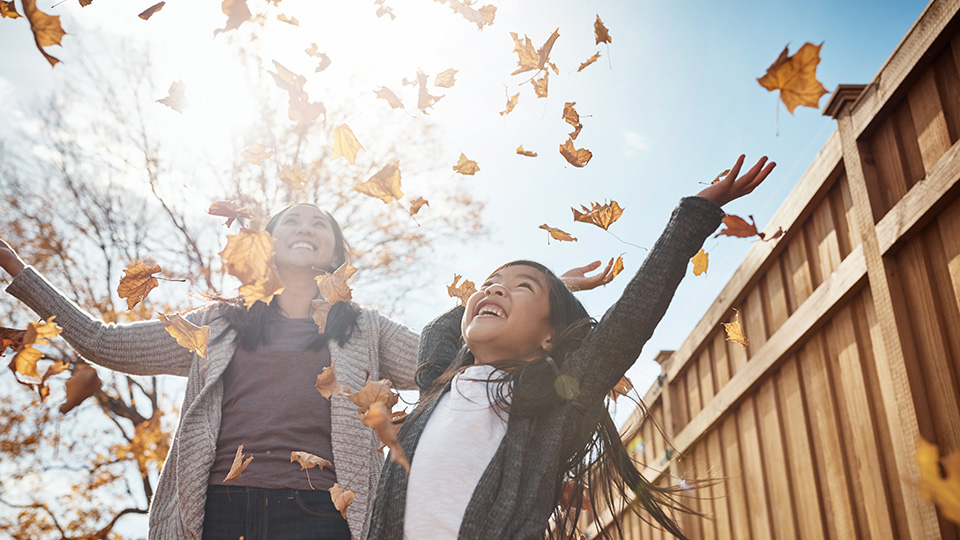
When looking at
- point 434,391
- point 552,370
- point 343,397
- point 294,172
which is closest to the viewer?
point 552,370

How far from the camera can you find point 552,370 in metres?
1.49

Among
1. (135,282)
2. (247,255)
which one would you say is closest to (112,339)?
(135,282)

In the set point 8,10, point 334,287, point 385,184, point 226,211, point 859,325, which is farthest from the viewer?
point 226,211

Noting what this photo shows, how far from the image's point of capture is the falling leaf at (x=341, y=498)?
1771 millimetres

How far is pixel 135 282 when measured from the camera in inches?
80.7

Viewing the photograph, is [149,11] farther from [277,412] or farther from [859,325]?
[859,325]

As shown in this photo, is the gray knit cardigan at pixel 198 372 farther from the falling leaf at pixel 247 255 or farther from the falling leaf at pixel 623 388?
the falling leaf at pixel 623 388

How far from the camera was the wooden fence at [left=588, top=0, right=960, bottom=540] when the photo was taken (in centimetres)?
154

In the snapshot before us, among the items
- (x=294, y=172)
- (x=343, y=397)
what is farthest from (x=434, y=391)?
(x=294, y=172)

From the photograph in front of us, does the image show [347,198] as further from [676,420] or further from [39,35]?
[39,35]

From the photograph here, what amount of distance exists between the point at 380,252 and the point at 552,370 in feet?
18.1

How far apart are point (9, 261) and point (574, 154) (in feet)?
5.56

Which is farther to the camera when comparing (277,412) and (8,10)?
(277,412)

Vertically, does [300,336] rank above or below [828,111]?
below
